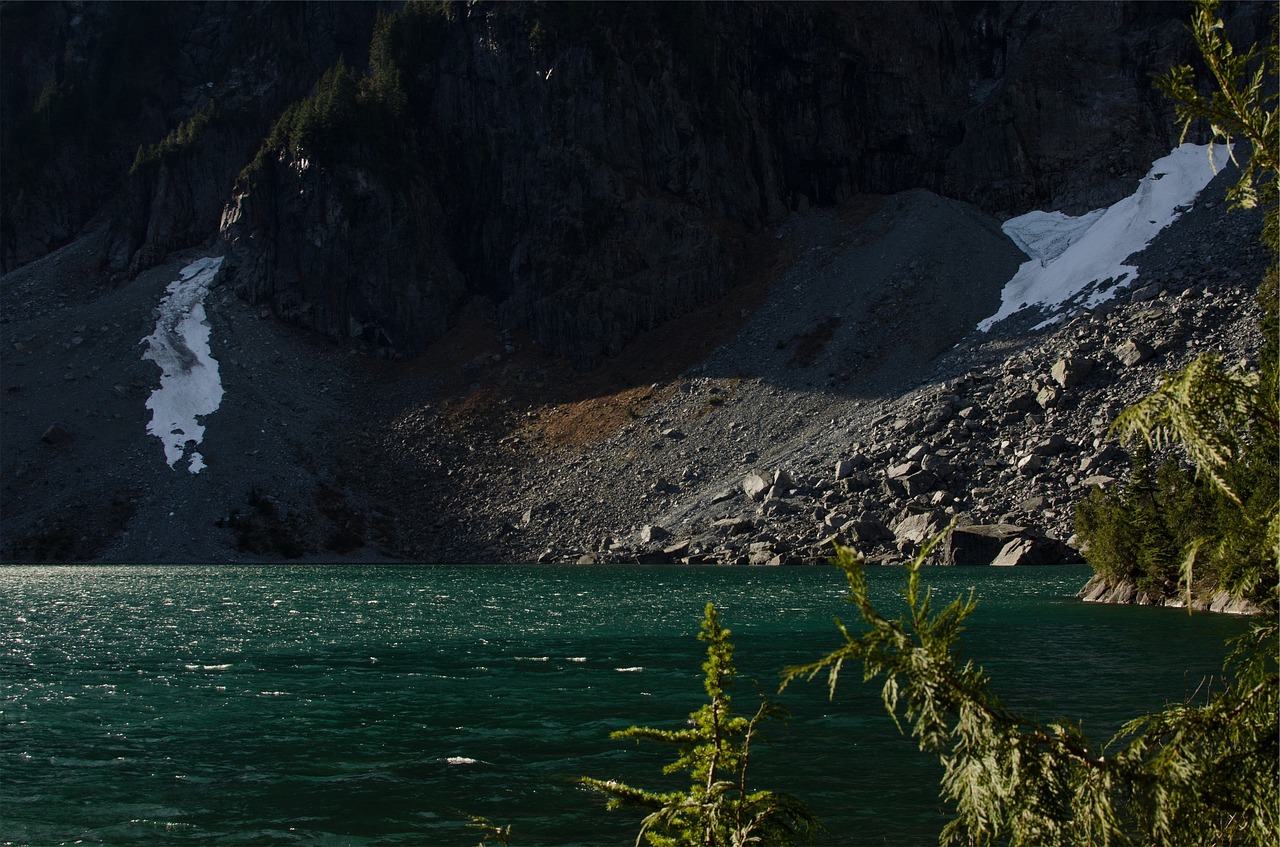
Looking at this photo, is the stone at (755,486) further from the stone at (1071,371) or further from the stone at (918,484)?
the stone at (1071,371)

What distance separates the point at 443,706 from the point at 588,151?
98655mm

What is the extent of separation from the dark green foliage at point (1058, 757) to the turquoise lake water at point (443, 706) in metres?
0.70

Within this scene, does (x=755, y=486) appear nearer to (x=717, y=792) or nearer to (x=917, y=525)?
(x=917, y=525)

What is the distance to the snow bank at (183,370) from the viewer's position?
87.4 metres

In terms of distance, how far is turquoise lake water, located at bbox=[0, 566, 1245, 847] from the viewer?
13.9 metres

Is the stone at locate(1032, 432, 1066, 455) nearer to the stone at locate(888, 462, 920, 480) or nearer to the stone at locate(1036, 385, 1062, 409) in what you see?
the stone at locate(1036, 385, 1062, 409)

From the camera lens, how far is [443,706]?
21.5 m

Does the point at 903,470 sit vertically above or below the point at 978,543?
above

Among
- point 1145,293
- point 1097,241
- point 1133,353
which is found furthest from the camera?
point 1097,241

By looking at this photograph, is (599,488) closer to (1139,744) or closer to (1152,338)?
(1152,338)

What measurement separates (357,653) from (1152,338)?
213ft

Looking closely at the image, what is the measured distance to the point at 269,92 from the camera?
426 ft

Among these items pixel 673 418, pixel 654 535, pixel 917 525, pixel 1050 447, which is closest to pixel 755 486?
pixel 654 535

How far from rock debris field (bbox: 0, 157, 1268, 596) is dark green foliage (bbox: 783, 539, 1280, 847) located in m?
59.3
